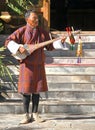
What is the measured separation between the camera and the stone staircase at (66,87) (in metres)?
9.22

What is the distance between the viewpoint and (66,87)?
10.1 meters

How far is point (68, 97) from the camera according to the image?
9828mm

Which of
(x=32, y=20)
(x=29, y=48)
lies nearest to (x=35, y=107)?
(x=29, y=48)

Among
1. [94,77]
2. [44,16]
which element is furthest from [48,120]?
[44,16]

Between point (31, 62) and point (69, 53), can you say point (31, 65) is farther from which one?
point (69, 53)

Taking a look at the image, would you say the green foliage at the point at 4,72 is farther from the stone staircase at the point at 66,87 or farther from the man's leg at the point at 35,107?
the man's leg at the point at 35,107

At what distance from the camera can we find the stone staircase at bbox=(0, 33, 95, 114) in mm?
9219

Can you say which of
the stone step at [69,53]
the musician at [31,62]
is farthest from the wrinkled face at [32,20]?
the stone step at [69,53]

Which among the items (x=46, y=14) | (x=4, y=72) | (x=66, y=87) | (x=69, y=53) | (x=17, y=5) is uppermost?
(x=46, y=14)

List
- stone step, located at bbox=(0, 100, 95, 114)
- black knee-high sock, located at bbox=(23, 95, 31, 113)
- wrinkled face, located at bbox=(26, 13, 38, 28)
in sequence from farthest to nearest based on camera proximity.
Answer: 1. stone step, located at bbox=(0, 100, 95, 114)
2. black knee-high sock, located at bbox=(23, 95, 31, 113)
3. wrinkled face, located at bbox=(26, 13, 38, 28)

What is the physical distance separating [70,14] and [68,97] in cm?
877

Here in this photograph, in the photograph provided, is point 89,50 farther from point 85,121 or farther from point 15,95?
point 85,121

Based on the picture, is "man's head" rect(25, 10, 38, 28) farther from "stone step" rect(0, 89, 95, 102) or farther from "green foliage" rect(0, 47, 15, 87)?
"stone step" rect(0, 89, 95, 102)

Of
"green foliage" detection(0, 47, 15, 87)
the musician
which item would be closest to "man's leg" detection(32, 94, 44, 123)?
the musician
